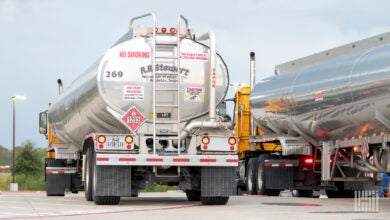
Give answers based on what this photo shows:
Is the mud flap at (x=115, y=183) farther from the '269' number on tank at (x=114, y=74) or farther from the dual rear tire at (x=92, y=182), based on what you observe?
the '269' number on tank at (x=114, y=74)

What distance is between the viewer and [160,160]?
54.8 feet

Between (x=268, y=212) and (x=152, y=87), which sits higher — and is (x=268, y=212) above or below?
below

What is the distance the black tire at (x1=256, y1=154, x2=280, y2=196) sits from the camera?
988 inches

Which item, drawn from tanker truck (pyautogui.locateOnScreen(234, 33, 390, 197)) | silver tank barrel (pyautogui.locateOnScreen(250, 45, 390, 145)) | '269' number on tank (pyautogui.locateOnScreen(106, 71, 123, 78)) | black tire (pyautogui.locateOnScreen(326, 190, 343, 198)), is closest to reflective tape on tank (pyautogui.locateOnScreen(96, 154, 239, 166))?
'269' number on tank (pyautogui.locateOnScreen(106, 71, 123, 78))

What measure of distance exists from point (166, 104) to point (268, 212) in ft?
10.2

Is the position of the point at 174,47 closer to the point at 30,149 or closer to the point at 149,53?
the point at 149,53

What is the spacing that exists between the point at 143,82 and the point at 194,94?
3.63ft

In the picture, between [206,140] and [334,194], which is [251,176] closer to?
[334,194]

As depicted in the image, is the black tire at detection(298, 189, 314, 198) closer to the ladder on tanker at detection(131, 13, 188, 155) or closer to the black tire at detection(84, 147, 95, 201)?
the black tire at detection(84, 147, 95, 201)

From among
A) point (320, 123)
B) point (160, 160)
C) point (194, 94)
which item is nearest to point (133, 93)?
point (194, 94)

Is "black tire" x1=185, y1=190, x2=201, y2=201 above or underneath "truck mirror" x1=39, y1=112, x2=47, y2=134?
underneath

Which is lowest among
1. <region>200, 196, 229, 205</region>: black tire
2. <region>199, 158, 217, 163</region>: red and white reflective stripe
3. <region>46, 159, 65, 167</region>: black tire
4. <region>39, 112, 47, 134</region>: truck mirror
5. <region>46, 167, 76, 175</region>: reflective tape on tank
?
<region>200, 196, 229, 205</region>: black tire

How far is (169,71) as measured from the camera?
56.4ft

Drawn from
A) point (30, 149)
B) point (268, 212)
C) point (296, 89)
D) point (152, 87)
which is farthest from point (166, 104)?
point (30, 149)
